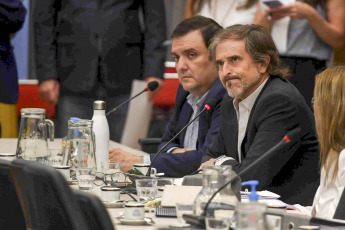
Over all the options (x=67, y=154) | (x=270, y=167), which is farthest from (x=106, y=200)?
(x=270, y=167)

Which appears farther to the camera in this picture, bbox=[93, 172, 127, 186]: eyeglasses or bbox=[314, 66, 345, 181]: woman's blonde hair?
bbox=[93, 172, 127, 186]: eyeglasses

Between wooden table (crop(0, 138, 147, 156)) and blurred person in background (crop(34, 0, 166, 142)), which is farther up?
blurred person in background (crop(34, 0, 166, 142))

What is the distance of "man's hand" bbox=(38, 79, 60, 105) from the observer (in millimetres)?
5234

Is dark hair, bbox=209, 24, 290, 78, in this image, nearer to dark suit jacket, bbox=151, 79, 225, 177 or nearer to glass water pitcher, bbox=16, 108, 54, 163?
dark suit jacket, bbox=151, 79, 225, 177

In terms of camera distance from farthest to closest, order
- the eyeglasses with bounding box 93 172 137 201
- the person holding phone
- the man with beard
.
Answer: the person holding phone, the man with beard, the eyeglasses with bounding box 93 172 137 201

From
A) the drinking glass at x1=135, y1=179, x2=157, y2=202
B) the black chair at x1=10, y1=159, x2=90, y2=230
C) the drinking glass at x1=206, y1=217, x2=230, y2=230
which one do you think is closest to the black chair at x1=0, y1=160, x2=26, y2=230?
the black chair at x1=10, y1=159, x2=90, y2=230

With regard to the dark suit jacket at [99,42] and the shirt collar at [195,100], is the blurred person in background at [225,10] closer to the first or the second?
the dark suit jacket at [99,42]

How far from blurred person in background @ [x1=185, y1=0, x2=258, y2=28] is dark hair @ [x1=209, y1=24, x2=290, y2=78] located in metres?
1.55

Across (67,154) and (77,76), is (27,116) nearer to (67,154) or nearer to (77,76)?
(67,154)

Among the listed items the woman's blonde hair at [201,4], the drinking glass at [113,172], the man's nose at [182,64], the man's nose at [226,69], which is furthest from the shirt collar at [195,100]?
the woman's blonde hair at [201,4]

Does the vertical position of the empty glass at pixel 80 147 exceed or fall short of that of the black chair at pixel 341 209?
it exceeds it

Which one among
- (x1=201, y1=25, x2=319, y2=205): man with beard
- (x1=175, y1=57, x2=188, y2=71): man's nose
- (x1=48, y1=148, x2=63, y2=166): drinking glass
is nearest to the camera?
(x1=201, y1=25, x2=319, y2=205): man with beard

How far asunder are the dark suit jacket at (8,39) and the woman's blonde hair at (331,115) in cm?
299

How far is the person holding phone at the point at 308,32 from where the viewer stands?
499 cm
